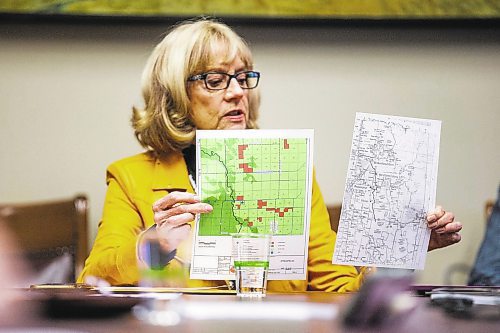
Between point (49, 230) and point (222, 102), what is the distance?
2.72 feet

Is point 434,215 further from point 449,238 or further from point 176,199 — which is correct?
point 176,199

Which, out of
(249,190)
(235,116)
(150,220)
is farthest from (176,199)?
(235,116)

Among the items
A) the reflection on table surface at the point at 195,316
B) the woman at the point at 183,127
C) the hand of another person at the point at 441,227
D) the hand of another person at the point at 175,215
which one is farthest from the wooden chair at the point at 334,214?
the reflection on table surface at the point at 195,316

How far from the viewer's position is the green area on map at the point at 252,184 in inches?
59.3

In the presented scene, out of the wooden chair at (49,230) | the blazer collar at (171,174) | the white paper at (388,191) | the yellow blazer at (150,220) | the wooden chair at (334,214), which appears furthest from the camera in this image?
the wooden chair at (49,230)

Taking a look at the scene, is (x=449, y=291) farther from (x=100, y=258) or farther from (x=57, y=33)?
(x=57, y=33)

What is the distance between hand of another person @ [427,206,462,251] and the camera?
1487 mm

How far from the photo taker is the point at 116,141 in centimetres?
256

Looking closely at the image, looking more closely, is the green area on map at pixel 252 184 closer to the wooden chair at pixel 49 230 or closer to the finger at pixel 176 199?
the finger at pixel 176 199

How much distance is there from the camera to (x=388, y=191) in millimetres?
1452

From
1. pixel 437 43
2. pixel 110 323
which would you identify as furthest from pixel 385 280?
pixel 437 43

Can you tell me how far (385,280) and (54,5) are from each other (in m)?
Result: 1.95

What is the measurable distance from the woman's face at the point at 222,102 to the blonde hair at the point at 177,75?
2 centimetres

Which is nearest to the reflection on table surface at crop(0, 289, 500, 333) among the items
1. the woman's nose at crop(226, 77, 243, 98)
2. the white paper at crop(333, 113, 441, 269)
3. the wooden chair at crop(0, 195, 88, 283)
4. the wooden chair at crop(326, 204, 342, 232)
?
the white paper at crop(333, 113, 441, 269)
